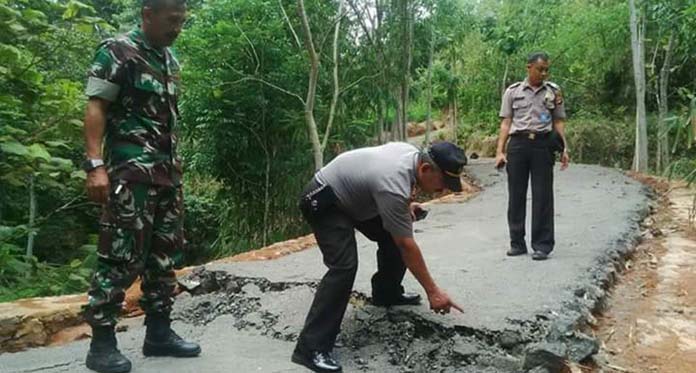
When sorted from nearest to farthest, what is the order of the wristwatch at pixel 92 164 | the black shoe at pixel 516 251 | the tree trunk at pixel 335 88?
the wristwatch at pixel 92 164
the black shoe at pixel 516 251
the tree trunk at pixel 335 88

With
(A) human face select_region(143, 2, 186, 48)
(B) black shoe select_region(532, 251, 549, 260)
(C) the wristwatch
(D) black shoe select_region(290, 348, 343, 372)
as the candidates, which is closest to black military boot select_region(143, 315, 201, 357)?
(D) black shoe select_region(290, 348, 343, 372)

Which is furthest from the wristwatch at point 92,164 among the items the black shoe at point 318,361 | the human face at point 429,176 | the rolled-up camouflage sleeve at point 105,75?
the human face at point 429,176

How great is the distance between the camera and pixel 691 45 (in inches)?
354

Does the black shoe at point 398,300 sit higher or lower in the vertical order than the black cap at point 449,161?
lower

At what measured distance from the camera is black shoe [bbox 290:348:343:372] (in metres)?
2.82

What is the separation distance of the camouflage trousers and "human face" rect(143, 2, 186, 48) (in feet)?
2.06

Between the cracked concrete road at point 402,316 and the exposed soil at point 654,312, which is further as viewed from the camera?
the exposed soil at point 654,312

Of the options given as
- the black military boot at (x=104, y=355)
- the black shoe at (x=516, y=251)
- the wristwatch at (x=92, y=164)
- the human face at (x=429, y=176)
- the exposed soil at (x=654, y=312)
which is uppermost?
the wristwatch at (x=92, y=164)

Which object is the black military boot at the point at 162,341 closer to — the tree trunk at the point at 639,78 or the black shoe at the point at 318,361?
the black shoe at the point at 318,361

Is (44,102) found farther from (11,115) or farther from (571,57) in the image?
(571,57)

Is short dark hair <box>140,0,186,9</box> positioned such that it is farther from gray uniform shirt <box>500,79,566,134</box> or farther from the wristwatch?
gray uniform shirt <box>500,79,566,134</box>

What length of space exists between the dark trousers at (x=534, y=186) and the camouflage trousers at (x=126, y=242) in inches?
118

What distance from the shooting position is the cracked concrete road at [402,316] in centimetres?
301

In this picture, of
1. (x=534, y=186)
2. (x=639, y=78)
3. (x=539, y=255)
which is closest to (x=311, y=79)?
(x=534, y=186)
